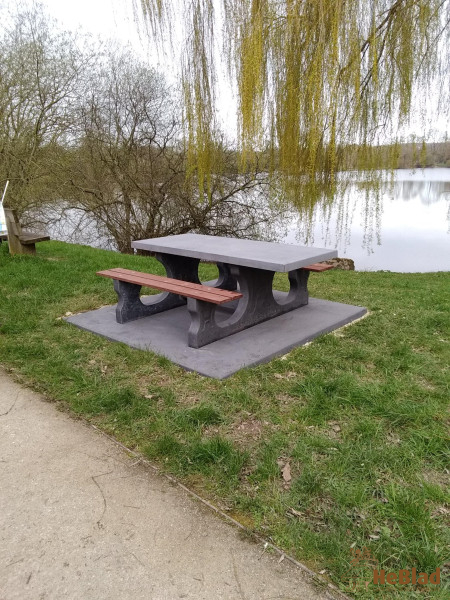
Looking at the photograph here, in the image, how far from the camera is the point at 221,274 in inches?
206

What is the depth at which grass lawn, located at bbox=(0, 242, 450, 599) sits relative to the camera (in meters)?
1.74

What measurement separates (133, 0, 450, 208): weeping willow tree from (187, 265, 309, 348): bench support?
0.88 m

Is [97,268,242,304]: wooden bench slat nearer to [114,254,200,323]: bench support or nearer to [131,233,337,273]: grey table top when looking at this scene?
[114,254,200,323]: bench support

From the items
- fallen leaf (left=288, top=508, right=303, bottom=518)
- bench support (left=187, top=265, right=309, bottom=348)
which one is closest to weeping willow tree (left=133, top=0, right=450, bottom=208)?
bench support (left=187, top=265, right=309, bottom=348)

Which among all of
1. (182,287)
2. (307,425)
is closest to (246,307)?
(182,287)

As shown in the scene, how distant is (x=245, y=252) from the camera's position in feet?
12.8

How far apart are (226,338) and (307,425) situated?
4.78 ft

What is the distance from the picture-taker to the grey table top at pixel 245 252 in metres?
3.47

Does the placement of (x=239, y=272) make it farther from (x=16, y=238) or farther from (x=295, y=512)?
(x=16, y=238)

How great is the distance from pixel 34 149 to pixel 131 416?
8273 mm

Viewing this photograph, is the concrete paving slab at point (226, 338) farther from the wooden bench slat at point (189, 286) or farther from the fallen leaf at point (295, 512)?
the fallen leaf at point (295, 512)

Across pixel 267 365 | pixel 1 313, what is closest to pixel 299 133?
pixel 267 365

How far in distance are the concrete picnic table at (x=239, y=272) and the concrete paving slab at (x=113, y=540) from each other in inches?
61.3

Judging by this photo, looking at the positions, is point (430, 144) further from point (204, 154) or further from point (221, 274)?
point (221, 274)
